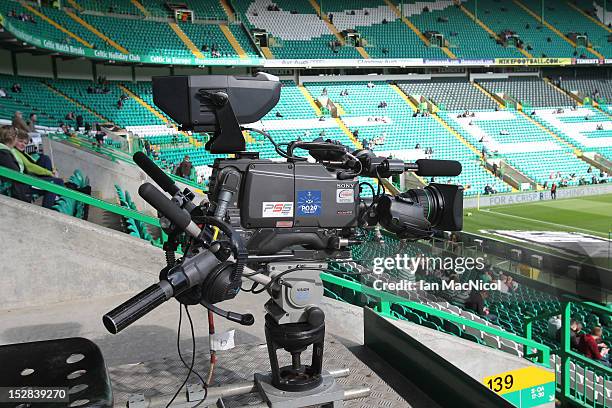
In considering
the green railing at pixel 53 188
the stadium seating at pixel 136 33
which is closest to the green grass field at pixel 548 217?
the green railing at pixel 53 188

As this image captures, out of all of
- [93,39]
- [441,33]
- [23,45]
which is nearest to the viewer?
[23,45]

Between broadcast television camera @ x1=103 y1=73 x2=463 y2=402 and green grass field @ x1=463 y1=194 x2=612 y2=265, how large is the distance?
14629mm

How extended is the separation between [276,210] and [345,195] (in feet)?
0.97

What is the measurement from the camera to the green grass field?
18069mm

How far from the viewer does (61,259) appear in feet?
14.4

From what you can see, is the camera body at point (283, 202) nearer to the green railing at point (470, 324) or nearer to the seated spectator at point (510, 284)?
the green railing at point (470, 324)

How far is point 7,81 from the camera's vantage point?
19016 millimetres

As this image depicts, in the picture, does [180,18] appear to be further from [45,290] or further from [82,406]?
[82,406]

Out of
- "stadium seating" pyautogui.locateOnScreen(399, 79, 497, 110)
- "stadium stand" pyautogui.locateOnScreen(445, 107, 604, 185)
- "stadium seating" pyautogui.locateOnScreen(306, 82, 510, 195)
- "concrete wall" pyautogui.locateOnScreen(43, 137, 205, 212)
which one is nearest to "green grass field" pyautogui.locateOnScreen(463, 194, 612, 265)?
"stadium seating" pyautogui.locateOnScreen(306, 82, 510, 195)

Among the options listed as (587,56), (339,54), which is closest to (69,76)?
(339,54)

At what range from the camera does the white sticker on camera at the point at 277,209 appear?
80.4 inches

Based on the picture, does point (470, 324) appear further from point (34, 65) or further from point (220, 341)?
point (34, 65)

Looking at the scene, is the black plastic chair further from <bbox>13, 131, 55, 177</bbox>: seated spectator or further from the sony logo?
<bbox>13, 131, 55, 177</bbox>: seated spectator

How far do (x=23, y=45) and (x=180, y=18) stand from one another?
424 inches
